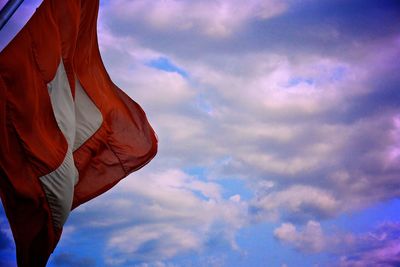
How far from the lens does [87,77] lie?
32.6 ft

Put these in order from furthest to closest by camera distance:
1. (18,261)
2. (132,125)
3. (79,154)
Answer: (132,125), (79,154), (18,261)

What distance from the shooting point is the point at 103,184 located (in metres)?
9.69

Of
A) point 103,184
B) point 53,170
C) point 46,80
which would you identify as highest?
point 46,80

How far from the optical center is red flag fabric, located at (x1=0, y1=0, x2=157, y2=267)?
7.04 metres

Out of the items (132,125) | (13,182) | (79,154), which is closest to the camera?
(13,182)

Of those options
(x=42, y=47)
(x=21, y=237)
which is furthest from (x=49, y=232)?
(x=42, y=47)

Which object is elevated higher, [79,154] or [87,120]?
[87,120]

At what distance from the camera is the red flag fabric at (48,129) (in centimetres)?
704

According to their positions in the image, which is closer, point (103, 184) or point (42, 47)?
point (42, 47)

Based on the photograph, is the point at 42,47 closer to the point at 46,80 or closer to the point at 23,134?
the point at 46,80

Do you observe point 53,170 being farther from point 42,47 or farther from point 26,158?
point 42,47

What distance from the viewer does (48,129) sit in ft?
25.8

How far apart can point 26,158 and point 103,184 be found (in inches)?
106

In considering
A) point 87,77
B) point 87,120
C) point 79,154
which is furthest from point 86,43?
point 79,154
